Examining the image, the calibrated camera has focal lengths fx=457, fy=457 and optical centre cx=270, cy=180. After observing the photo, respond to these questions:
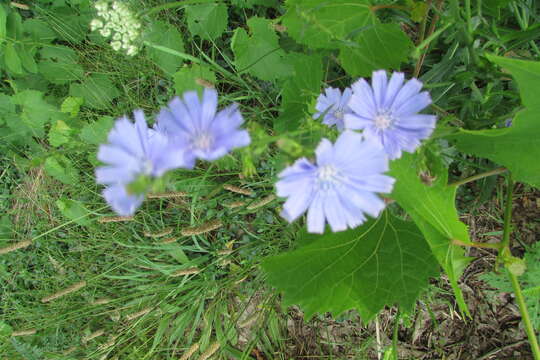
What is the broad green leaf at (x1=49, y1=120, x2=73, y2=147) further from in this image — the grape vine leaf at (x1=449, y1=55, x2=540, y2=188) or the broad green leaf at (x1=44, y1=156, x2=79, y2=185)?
the grape vine leaf at (x1=449, y1=55, x2=540, y2=188)

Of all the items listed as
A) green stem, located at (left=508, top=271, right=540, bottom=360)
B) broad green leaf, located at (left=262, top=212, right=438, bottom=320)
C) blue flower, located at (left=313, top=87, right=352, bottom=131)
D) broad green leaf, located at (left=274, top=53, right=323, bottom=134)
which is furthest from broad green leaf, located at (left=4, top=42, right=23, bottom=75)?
green stem, located at (left=508, top=271, right=540, bottom=360)

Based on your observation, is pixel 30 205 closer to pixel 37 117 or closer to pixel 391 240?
pixel 37 117

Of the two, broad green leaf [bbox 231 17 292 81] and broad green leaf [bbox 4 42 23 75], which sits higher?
broad green leaf [bbox 4 42 23 75]

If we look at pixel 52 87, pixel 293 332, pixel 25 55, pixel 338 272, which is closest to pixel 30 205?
pixel 52 87

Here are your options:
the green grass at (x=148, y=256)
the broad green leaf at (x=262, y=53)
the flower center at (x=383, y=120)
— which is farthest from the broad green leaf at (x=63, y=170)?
the flower center at (x=383, y=120)

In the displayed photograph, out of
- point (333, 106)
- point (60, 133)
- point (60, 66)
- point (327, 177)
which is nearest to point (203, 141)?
point (327, 177)

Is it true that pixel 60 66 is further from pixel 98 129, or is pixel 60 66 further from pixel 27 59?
pixel 98 129

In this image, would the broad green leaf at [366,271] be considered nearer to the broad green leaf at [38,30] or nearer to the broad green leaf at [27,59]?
the broad green leaf at [27,59]
